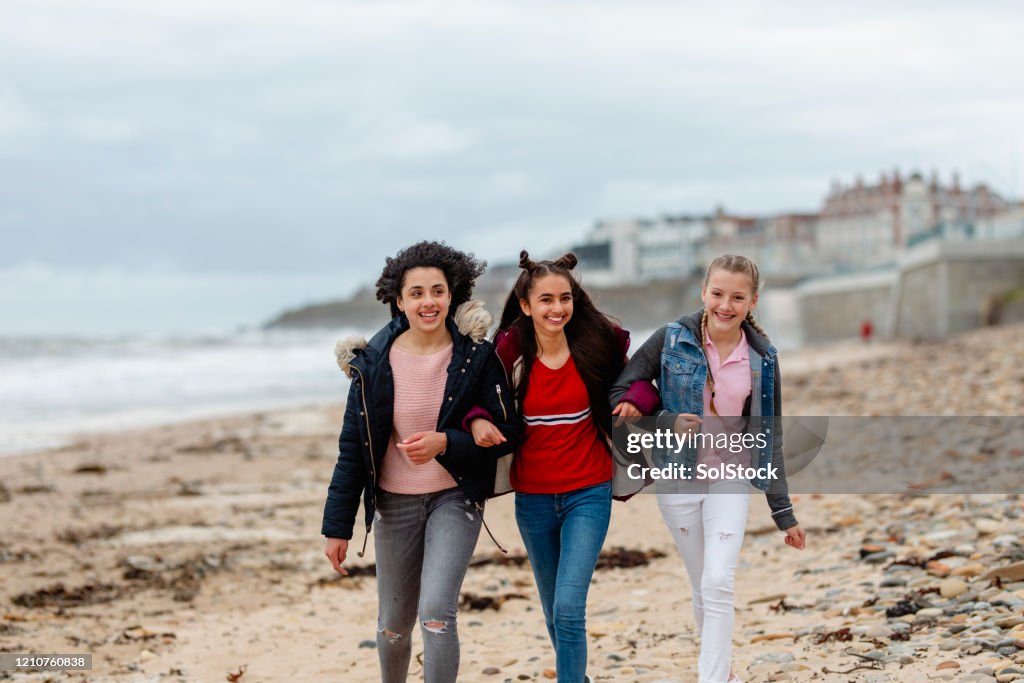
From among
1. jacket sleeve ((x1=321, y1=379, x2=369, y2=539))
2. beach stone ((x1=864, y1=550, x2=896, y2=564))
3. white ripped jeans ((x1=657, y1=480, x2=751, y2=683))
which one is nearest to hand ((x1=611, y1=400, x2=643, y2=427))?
white ripped jeans ((x1=657, y1=480, x2=751, y2=683))

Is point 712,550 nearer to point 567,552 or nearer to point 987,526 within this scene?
point 567,552

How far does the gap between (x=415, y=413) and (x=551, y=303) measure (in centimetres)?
66

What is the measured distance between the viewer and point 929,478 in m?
8.64

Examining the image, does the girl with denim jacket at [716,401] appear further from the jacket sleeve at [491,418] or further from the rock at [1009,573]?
the rock at [1009,573]

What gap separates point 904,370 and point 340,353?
1759cm

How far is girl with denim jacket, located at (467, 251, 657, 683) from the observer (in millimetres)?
3998

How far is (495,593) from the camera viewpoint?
6.71 meters

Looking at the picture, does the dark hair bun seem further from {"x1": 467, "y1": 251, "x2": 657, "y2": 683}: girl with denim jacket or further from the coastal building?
the coastal building

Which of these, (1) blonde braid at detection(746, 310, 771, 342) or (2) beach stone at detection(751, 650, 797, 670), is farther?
(2) beach stone at detection(751, 650, 797, 670)

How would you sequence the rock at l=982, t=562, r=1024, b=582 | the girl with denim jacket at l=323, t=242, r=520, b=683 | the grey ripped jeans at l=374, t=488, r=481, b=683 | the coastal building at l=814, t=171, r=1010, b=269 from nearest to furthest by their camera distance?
the grey ripped jeans at l=374, t=488, r=481, b=683 < the girl with denim jacket at l=323, t=242, r=520, b=683 < the rock at l=982, t=562, r=1024, b=582 < the coastal building at l=814, t=171, r=1010, b=269

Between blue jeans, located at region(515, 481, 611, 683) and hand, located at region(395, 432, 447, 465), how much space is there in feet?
1.50

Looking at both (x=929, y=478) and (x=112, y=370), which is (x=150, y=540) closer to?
(x=929, y=478)

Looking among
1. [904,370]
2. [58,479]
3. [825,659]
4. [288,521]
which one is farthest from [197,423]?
[825,659]
